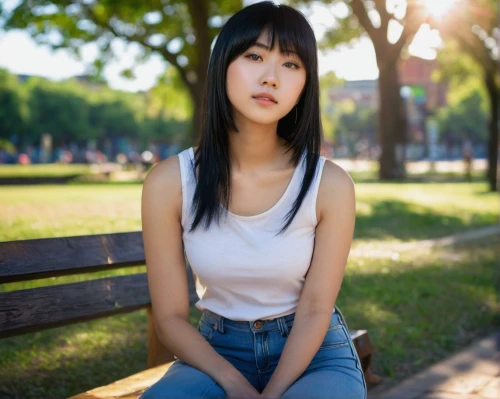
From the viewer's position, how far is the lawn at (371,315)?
4.53 meters

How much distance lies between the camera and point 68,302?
325 centimetres

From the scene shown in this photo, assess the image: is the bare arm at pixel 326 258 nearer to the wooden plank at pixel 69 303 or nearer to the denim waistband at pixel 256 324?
the denim waistband at pixel 256 324

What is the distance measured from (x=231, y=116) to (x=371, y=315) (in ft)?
12.2

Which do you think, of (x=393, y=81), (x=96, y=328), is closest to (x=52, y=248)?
(x=96, y=328)

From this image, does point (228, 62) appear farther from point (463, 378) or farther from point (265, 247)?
point (463, 378)

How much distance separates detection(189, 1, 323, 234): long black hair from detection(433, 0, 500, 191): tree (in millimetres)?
22040

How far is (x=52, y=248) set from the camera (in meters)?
3.18

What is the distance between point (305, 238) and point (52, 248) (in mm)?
1096

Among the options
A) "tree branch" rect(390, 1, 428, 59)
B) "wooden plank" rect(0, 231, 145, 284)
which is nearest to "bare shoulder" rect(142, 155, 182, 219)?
"wooden plank" rect(0, 231, 145, 284)

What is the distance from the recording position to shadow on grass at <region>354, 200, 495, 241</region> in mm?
11662

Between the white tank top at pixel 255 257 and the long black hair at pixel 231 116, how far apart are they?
3cm

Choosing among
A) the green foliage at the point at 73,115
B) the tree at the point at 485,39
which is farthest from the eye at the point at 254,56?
the green foliage at the point at 73,115

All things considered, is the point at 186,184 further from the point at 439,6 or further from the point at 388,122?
the point at 388,122

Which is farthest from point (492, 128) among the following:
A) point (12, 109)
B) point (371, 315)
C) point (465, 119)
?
point (465, 119)
